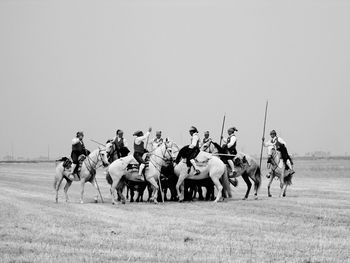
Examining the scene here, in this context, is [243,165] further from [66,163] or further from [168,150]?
[66,163]

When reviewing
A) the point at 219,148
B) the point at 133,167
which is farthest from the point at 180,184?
the point at 219,148

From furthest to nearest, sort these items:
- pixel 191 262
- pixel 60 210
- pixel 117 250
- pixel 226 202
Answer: pixel 226 202 → pixel 60 210 → pixel 117 250 → pixel 191 262

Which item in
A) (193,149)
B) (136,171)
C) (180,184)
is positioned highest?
Answer: (193,149)

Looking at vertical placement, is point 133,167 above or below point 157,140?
below

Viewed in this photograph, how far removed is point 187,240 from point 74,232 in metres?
2.98

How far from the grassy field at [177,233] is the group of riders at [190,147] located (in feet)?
8.17

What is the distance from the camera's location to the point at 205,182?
1048 inches

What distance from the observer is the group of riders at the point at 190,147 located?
986 inches

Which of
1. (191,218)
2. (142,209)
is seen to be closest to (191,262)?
(191,218)

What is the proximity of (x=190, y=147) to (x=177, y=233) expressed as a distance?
10.2 meters

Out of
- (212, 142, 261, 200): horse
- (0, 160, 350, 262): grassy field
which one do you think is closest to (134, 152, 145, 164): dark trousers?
(0, 160, 350, 262): grassy field

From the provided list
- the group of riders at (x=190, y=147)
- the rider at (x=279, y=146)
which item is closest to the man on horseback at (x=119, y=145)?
the group of riders at (x=190, y=147)

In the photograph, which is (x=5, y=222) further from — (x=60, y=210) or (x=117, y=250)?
(x=117, y=250)

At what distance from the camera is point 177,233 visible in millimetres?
15055
